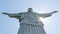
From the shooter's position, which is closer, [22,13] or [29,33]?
[29,33]

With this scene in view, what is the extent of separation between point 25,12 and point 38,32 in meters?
1.78

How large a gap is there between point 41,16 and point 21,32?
1929mm

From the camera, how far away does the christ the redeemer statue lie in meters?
12.3

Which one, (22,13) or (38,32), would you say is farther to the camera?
(22,13)

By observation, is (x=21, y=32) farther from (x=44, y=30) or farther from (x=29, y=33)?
(x=44, y=30)

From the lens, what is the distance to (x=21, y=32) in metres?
12.1

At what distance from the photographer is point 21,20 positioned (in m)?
12.8

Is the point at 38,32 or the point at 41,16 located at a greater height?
the point at 41,16

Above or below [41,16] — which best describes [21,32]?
below

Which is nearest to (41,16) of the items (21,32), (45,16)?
(45,16)

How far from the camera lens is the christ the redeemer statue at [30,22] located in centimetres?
1230

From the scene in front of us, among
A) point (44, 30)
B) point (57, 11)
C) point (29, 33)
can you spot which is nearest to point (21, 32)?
point (29, 33)

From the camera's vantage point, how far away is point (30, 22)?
1261cm

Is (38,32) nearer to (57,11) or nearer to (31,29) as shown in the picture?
(31,29)
